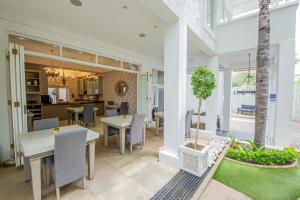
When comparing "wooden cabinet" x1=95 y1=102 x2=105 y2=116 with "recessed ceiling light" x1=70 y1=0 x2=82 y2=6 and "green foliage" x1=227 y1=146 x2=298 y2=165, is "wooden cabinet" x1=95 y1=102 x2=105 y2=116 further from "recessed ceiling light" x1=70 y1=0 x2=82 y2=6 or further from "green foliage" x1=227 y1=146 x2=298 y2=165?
"green foliage" x1=227 y1=146 x2=298 y2=165

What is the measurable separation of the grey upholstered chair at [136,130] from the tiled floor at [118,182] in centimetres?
37

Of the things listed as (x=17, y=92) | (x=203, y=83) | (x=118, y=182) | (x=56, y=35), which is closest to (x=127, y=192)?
(x=118, y=182)

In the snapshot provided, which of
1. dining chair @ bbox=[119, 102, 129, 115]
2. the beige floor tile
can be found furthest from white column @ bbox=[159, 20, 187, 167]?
dining chair @ bbox=[119, 102, 129, 115]

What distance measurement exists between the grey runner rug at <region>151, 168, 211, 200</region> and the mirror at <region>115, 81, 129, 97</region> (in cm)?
566

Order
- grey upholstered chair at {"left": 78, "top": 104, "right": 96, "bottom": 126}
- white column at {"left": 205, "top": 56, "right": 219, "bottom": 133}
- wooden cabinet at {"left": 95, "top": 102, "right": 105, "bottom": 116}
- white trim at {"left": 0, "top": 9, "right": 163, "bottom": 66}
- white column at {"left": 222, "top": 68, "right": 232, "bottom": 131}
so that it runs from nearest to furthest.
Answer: white trim at {"left": 0, "top": 9, "right": 163, "bottom": 66}
white column at {"left": 205, "top": 56, "right": 219, "bottom": 133}
grey upholstered chair at {"left": 78, "top": 104, "right": 96, "bottom": 126}
white column at {"left": 222, "top": 68, "right": 232, "bottom": 131}
wooden cabinet at {"left": 95, "top": 102, "right": 105, "bottom": 116}

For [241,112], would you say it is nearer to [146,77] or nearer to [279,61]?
[279,61]

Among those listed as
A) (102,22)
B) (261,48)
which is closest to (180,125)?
(261,48)

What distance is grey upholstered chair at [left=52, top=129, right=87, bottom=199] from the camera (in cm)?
154

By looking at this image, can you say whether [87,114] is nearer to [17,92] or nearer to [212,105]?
[17,92]

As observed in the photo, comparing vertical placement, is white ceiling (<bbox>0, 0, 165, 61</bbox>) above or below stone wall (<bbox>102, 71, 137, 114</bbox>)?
above

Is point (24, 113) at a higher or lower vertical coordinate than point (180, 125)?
higher

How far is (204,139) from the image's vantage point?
3.92m

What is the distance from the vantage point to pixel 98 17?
9.20 ft

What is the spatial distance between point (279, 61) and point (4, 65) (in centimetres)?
592
